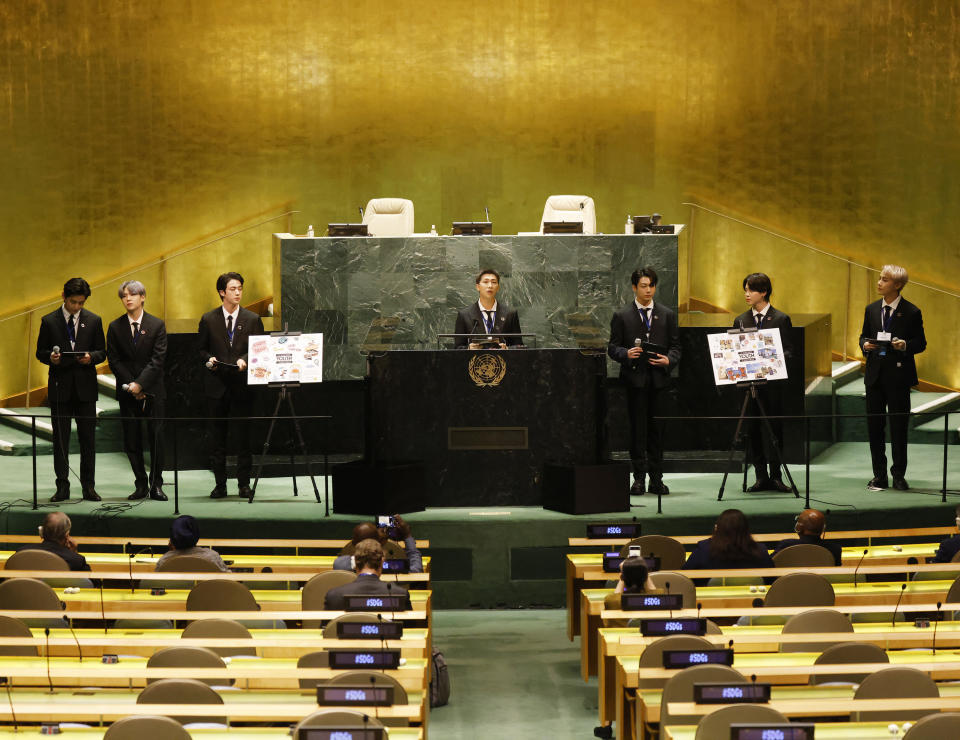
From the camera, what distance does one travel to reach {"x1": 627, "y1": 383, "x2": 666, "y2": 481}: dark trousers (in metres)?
9.56

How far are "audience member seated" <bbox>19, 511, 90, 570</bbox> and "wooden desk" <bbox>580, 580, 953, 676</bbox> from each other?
2.78 metres

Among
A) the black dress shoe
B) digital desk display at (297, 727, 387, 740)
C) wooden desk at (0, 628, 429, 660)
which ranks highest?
digital desk display at (297, 727, 387, 740)

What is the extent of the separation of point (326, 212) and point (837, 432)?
19.7 feet

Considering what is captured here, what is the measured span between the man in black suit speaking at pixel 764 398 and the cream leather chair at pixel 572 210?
10.2 feet

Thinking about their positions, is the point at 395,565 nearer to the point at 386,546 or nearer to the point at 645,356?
the point at 386,546

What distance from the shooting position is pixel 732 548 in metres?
7.22

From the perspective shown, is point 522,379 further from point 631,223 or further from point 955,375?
point 955,375

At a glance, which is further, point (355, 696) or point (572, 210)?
point (572, 210)

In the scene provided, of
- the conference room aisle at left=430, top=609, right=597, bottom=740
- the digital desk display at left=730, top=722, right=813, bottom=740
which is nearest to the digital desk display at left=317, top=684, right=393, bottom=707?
the digital desk display at left=730, top=722, right=813, bottom=740

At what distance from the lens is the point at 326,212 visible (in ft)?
48.6

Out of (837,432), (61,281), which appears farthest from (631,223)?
(61,281)

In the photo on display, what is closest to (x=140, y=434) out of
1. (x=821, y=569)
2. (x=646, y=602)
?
(x=646, y=602)

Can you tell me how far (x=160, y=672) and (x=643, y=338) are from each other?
5250mm

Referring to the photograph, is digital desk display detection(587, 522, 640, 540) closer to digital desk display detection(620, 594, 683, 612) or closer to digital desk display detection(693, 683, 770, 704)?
digital desk display detection(620, 594, 683, 612)
